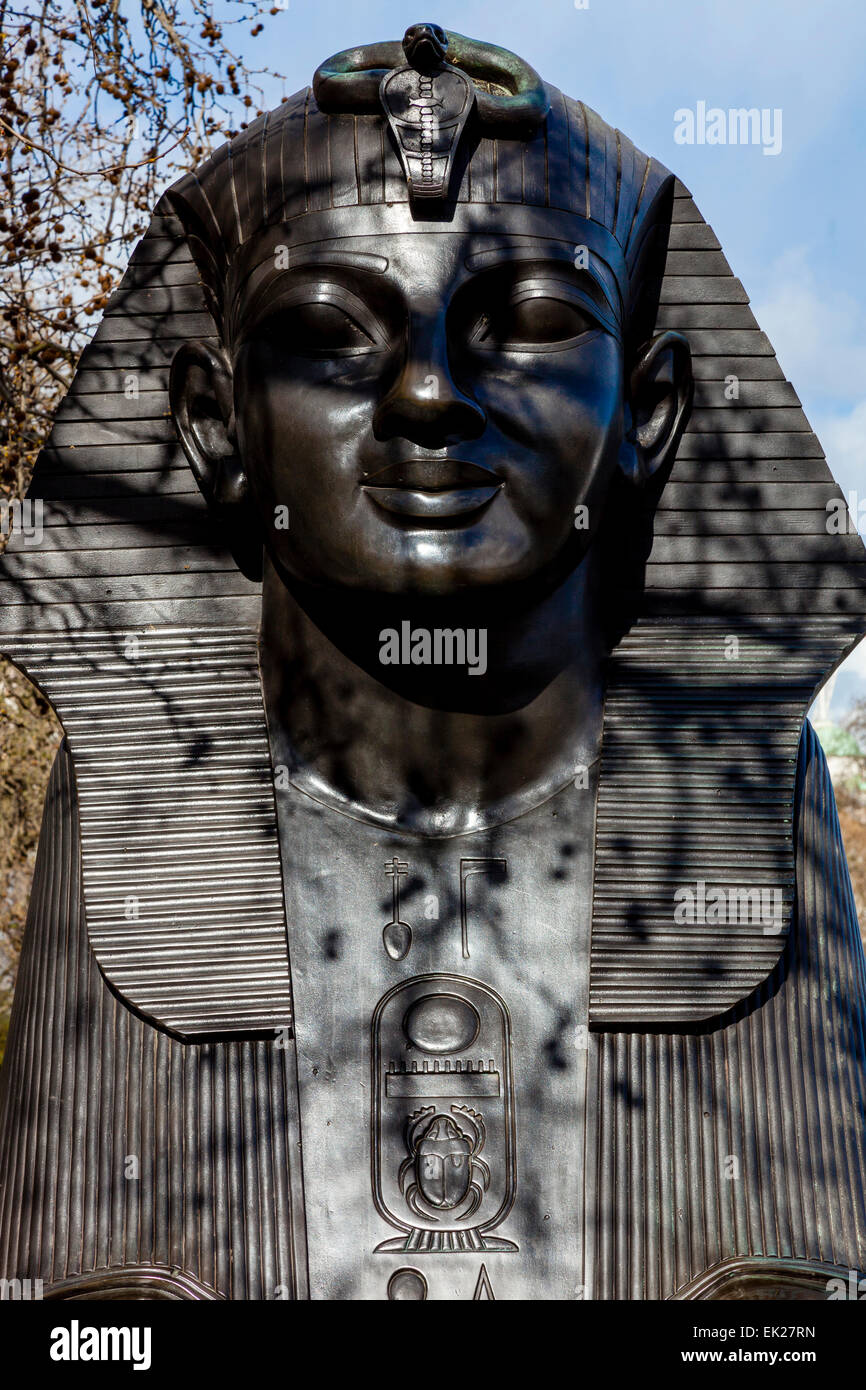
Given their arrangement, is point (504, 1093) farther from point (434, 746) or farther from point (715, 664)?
point (715, 664)

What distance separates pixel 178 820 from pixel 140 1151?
2.75ft

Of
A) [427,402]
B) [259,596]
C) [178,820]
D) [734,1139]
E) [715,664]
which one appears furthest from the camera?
[259,596]

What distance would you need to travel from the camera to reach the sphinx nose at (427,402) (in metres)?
3.42

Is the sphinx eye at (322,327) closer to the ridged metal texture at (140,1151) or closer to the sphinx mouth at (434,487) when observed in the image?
the sphinx mouth at (434,487)

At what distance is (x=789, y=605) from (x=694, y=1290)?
5.89 feet

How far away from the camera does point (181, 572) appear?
13.5 feet

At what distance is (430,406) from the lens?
11.2 ft

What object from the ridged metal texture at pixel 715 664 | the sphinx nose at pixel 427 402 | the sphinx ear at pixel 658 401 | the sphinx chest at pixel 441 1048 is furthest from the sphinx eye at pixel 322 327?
the sphinx chest at pixel 441 1048

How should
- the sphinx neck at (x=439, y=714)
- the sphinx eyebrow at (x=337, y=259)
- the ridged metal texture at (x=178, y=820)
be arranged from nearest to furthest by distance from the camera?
the sphinx eyebrow at (x=337, y=259) < the ridged metal texture at (x=178, y=820) < the sphinx neck at (x=439, y=714)

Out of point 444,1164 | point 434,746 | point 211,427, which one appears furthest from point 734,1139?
point 211,427

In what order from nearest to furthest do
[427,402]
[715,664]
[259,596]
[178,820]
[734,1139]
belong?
[427,402] < [734,1139] < [178,820] < [715,664] < [259,596]

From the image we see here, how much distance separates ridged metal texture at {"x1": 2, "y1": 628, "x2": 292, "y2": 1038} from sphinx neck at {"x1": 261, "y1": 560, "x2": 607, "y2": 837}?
168 mm

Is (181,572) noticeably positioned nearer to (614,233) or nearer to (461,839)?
(461,839)

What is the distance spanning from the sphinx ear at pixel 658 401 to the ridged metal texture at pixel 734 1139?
1363 mm
